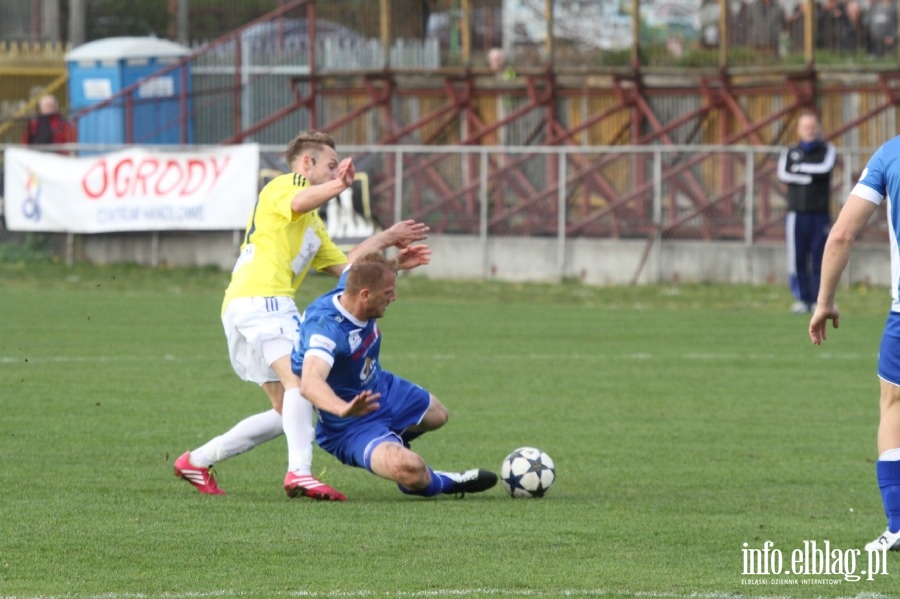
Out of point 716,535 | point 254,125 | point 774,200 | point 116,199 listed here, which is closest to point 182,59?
point 254,125

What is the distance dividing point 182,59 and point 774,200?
1121 cm

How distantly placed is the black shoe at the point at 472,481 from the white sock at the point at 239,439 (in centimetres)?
88

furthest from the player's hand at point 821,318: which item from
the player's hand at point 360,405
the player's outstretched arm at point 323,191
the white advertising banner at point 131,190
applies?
the white advertising banner at point 131,190

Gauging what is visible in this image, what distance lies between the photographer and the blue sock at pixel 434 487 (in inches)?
309

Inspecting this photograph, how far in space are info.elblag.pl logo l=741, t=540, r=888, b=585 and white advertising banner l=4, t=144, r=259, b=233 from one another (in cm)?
1631

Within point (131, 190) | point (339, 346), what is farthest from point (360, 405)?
point (131, 190)

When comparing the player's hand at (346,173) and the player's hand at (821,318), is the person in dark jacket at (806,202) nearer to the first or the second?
the player's hand at (346,173)

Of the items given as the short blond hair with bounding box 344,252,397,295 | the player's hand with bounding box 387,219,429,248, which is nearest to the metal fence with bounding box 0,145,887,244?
the player's hand with bounding box 387,219,429,248

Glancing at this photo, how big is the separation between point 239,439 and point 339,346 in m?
0.83

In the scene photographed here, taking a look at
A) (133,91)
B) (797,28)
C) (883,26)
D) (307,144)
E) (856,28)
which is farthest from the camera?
(133,91)

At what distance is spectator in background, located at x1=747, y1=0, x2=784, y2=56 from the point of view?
23.5 m

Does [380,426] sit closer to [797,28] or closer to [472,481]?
[472,481]

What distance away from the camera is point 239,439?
8031 mm

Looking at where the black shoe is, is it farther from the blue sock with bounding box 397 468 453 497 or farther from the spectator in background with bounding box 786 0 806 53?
the spectator in background with bounding box 786 0 806 53
